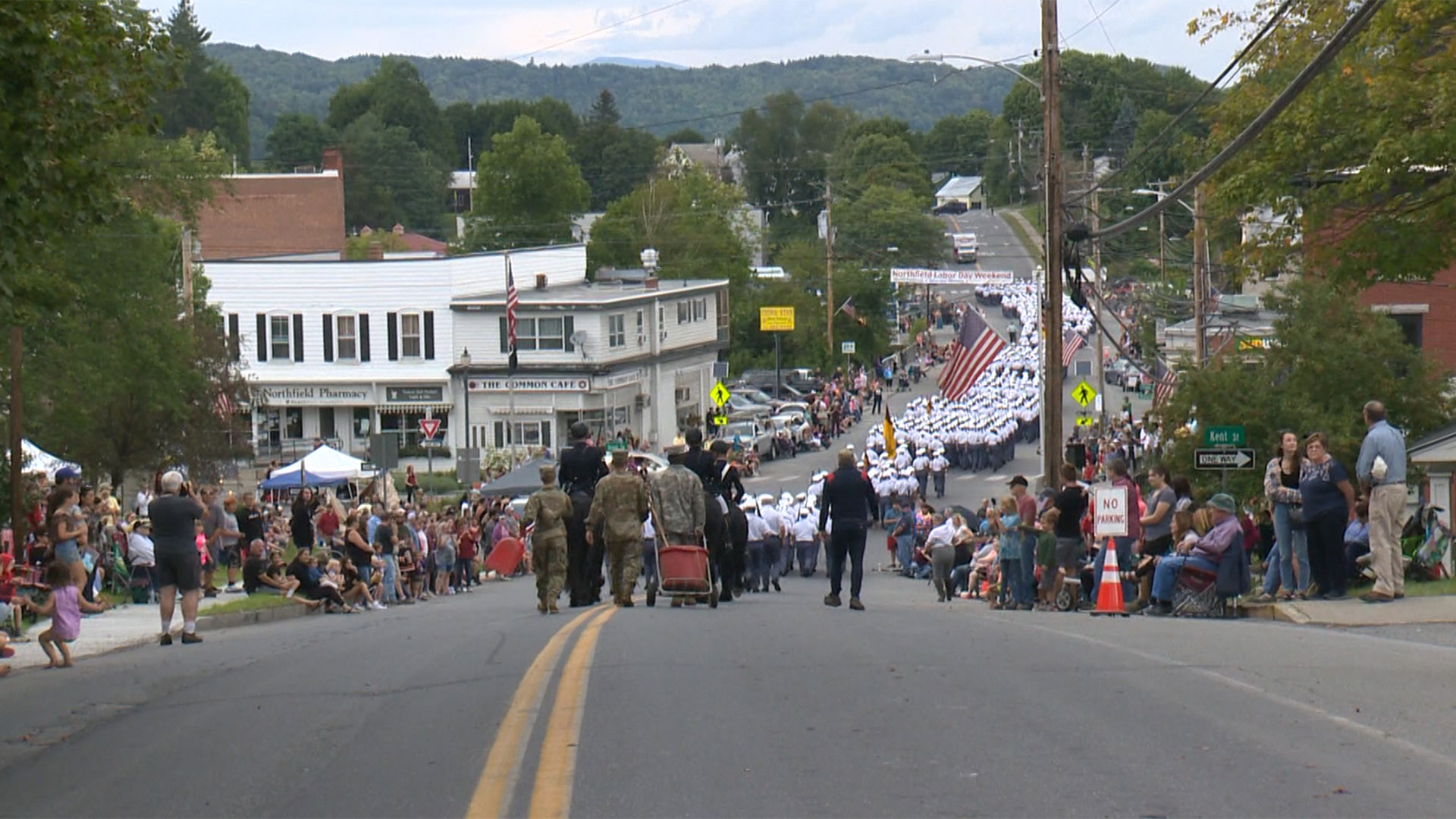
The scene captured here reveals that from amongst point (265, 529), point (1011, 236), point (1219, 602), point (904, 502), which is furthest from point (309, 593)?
point (1011, 236)

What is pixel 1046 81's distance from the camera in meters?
29.2

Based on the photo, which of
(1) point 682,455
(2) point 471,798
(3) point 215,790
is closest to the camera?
(2) point 471,798

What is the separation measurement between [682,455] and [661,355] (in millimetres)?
52523

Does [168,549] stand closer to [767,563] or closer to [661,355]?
[767,563]

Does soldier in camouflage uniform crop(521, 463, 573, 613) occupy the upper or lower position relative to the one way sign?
lower

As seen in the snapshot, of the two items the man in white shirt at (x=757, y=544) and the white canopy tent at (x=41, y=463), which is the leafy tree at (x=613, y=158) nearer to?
the white canopy tent at (x=41, y=463)

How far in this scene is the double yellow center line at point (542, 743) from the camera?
309 inches

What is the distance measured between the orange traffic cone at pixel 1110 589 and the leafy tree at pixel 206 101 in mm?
134851

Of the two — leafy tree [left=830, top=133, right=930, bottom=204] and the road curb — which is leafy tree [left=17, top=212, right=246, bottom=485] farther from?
leafy tree [left=830, top=133, right=930, bottom=204]

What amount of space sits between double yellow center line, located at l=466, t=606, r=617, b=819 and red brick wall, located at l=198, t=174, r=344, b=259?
85424mm

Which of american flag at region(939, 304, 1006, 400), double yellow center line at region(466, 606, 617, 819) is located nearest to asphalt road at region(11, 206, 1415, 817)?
double yellow center line at region(466, 606, 617, 819)

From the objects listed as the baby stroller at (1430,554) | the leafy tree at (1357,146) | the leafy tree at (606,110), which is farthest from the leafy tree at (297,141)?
the baby stroller at (1430,554)

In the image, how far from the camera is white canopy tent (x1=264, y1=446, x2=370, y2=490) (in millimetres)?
39312

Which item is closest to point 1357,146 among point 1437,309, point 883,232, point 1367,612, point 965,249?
point 1367,612
